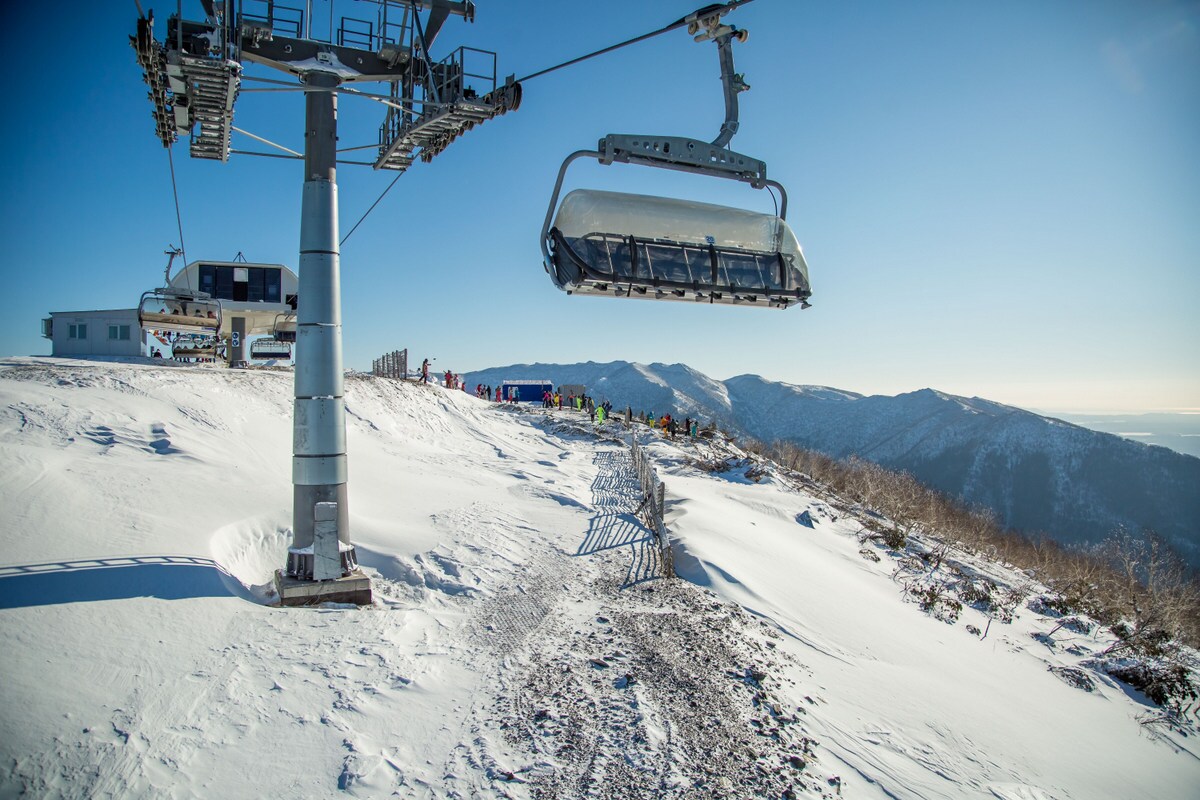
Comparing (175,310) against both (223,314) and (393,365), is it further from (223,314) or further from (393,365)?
(393,365)

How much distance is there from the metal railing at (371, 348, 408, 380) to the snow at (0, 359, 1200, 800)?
68.5 feet

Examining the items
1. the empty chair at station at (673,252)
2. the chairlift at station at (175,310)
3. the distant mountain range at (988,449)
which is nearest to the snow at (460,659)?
the empty chair at station at (673,252)

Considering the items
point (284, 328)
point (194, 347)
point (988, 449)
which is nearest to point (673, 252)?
point (194, 347)

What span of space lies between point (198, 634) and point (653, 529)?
7.98 metres

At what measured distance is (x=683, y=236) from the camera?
28.6 feet

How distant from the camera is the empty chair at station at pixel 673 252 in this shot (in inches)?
324

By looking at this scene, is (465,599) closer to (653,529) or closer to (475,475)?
(653,529)

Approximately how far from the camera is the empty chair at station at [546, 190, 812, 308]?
27.0 ft

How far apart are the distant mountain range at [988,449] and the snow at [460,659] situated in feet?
125

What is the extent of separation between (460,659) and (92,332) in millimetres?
31915

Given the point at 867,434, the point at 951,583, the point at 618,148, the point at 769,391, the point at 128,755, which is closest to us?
Answer: the point at 128,755

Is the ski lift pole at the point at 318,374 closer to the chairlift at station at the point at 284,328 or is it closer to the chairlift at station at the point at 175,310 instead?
the chairlift at station at the point at 175,310

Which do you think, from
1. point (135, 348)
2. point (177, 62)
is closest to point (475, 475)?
point (177, 62)

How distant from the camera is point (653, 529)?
1220 cm
